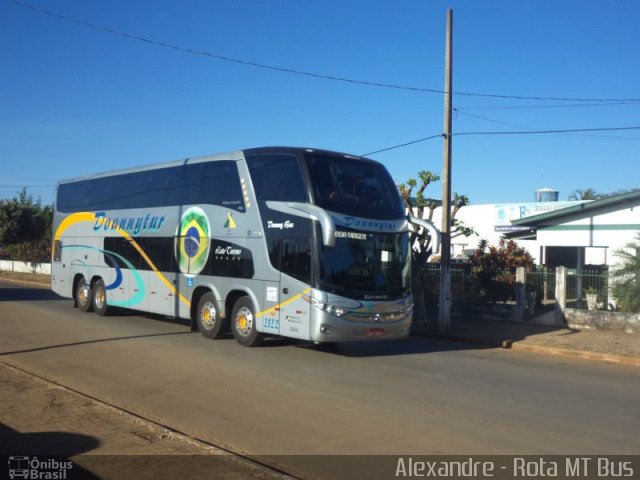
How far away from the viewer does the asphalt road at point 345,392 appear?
23.2 ft

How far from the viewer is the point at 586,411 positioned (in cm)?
875

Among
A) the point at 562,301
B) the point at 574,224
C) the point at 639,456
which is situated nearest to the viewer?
the point at 639,456

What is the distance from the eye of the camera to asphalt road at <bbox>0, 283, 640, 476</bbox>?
7.07 m

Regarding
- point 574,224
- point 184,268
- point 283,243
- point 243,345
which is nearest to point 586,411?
point 283,243

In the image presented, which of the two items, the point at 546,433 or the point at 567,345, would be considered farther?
the point at 567,345

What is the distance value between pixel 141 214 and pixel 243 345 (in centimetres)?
564

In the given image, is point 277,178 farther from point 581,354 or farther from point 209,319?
point 581,354

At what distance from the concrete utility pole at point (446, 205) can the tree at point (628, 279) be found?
4604 mm

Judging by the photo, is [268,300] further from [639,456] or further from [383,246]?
[639,456]

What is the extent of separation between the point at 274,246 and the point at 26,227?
39.9 meters

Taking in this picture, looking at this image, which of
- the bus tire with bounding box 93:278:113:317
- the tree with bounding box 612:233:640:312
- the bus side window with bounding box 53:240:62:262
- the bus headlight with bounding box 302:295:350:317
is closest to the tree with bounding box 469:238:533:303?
the tree with bounding box 612:233:640:312

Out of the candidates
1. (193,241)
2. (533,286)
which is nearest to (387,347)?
(193,241)

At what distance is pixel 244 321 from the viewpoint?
557 inches

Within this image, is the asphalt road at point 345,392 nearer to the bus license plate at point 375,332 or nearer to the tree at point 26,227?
the bus license plate at point 375,332
